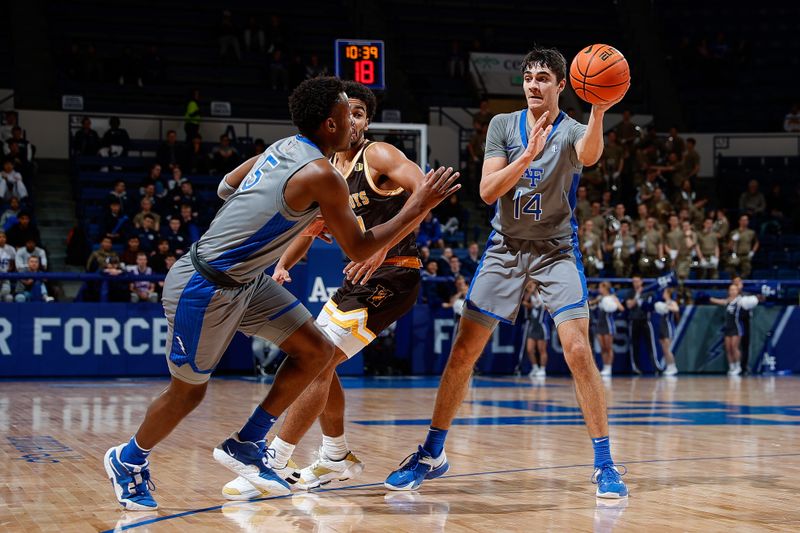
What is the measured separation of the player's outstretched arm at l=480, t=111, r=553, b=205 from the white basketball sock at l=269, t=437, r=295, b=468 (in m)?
1.66

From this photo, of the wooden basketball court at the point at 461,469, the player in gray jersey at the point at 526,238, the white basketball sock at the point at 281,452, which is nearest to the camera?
the wooden basketball court at the point at 461,469

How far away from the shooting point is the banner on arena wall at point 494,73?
82.1 feet

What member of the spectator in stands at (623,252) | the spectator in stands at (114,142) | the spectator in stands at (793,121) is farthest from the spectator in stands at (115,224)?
the spectator in stands at (793,121)

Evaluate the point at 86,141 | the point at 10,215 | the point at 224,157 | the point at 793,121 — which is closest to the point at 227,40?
the point at 224,157

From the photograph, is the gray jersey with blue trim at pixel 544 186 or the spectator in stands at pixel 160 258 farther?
the spectator in stands at pixel 160 258

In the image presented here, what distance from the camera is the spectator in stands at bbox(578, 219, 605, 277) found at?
17984 mm

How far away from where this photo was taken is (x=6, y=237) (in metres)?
15.6

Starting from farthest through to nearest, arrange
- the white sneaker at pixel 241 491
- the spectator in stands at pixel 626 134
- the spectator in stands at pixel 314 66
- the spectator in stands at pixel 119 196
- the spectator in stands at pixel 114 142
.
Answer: the spectator in stands at pixel 314 66
the spectator in stands at pixel 626 134
the spectator in stands at pixel 114 142
the spectator in stands at pixel 119 196
the white sneaker at pixel 241 491

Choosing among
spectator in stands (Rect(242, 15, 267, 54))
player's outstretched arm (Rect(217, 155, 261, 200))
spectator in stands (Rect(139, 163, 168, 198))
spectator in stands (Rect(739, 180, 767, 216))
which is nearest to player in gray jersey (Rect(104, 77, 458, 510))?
player's outstretched arm (Rect(217, 155, 261, 200))

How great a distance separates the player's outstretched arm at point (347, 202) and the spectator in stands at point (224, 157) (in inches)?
587

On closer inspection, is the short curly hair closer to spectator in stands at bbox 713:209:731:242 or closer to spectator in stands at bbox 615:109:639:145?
spectator in stands at bbox 713:209:731:242

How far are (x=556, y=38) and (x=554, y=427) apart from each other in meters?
19.3

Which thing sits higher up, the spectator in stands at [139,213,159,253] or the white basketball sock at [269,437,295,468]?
the spectator in stands at [139,213,159,253]

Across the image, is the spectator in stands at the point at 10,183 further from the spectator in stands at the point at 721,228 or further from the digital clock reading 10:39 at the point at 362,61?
the spectator in stands at the point at 721,228
